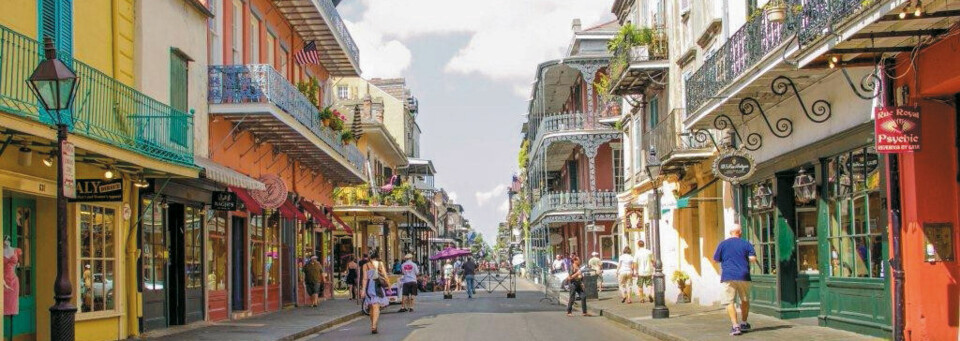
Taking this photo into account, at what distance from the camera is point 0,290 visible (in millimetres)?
13195

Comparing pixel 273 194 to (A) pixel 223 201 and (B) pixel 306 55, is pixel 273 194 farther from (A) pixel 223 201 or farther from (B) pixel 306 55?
(B) pixel 306 55

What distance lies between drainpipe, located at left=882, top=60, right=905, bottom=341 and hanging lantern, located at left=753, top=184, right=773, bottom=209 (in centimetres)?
629

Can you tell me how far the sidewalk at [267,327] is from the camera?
1836 centimetres

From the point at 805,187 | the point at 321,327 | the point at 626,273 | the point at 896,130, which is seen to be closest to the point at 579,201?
the point at 626,273

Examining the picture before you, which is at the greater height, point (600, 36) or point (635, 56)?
point (600, 36)

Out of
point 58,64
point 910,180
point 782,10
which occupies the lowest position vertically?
point 910,180

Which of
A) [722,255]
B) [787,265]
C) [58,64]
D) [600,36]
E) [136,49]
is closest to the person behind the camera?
[58,64]

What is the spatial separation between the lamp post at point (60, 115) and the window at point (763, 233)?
13.2m

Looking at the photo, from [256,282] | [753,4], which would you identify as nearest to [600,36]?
[256,282]

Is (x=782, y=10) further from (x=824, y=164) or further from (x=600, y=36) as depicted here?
(x=600, y=36)

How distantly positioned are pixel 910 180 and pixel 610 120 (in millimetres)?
29183

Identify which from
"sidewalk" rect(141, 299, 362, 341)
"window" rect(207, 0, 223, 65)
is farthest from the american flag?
"sidewalk" rect(141, 299, 362, 341)

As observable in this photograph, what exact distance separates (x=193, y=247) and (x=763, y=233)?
1118 cm

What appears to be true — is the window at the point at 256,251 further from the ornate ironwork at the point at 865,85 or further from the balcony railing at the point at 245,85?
the ornate ironwork at the point at 865,85
